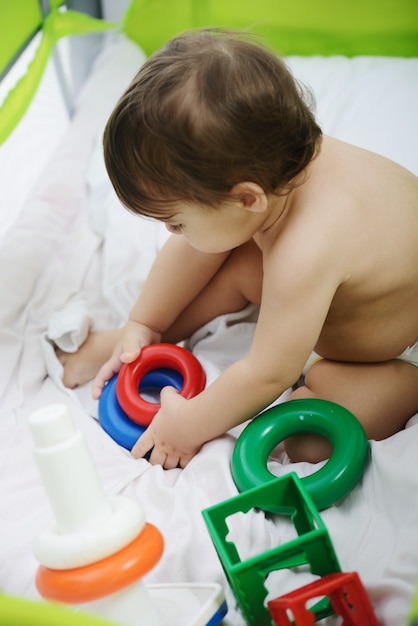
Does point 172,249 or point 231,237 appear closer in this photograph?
point 231,237

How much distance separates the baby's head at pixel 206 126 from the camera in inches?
28.4

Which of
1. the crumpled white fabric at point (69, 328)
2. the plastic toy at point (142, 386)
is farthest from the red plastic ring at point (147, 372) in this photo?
the crumpled white fabric at point (69, 328)

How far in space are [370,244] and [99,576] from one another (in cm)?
48

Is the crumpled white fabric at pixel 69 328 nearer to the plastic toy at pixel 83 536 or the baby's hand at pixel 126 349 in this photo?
the baby's hand at pixel 126 349

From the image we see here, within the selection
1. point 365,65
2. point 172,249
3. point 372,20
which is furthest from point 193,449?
point 372,20

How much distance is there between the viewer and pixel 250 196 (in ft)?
2.56

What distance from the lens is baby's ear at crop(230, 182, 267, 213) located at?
0.77 m

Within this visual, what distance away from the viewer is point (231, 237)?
84cm

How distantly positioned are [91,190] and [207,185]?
73 centimetres

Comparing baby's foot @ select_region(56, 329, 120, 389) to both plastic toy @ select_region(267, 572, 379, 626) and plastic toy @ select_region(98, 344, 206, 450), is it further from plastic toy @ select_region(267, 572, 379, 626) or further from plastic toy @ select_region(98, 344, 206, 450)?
plastic toy @ select_region(267, 572, 379, 626)

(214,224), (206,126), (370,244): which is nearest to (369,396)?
(370,244)

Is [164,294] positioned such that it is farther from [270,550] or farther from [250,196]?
[270,550]

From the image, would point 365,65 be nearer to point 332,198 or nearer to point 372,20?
point 372,20

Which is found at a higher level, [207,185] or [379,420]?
[207,185]
